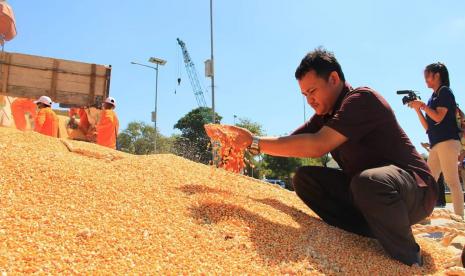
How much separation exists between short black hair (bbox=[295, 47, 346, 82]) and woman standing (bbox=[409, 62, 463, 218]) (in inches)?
89.0

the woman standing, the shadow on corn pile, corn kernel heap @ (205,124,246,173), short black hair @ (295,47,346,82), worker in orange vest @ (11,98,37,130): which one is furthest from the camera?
worker in orange vest @ (11,98,37,130)

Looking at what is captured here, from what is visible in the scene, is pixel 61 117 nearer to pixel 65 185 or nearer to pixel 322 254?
pixel 65 185

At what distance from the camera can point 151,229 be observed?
2.02 meters

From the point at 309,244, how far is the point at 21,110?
8.02 metres

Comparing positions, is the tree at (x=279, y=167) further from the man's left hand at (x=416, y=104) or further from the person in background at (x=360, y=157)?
the person in background at (x=360, y=157)

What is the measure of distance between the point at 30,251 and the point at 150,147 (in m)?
49.4

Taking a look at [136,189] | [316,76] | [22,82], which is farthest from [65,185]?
[22,82]

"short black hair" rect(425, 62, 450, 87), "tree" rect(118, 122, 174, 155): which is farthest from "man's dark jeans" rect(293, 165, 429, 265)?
"tree" rect(118, 122, 174, 155)

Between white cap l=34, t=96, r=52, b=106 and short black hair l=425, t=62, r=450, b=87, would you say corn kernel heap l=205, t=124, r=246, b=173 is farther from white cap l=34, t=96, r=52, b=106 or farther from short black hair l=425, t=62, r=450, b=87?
white cap l=34, t=96, r=52, b=106

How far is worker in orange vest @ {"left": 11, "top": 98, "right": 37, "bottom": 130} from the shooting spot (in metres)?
8.53

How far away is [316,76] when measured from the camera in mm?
2600

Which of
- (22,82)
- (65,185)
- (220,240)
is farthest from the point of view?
(22,82)

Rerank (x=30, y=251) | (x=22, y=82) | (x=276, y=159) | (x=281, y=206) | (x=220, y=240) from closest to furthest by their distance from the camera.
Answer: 1. (x=30, y=251)
2. (x=220, y=240)
3. (x=281, y=206)
4. (x=22, y=82)
5. (x=276, y=159)

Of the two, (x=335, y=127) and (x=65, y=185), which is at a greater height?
(x=335, y=127)
